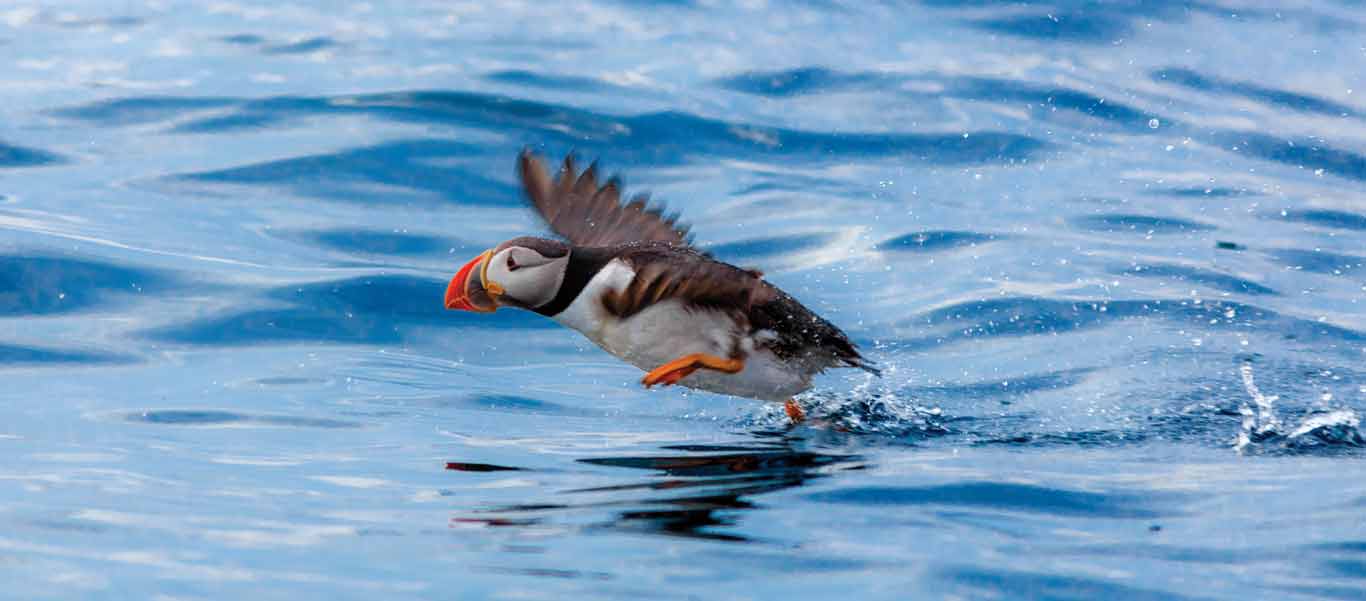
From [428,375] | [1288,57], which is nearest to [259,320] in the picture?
[428,375]

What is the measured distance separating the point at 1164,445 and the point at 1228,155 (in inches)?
248

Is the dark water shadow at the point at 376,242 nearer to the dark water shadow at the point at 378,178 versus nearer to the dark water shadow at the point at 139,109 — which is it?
the dark water shadow at the point at 378,178

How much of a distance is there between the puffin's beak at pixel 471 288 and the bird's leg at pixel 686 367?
612 millimetres

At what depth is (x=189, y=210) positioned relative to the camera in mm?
9859

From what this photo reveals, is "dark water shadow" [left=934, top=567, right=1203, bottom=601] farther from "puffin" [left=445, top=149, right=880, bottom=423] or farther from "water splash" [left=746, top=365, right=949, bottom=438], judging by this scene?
"water splash" [left=746, top=365, right=949, bottom=438]

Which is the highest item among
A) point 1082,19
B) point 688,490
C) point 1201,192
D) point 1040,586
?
point 1082,19

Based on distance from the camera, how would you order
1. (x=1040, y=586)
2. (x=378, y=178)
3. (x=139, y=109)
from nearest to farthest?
(x=1040, y=586)
(x=378, y=178)
(x=139, y=109)

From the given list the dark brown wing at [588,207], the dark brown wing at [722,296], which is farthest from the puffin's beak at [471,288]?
the dark brown wing at [588,207]

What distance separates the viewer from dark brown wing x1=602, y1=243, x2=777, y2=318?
5.95 m

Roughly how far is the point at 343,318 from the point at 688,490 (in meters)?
3.44

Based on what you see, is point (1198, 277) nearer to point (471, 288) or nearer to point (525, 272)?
point (525, 272)

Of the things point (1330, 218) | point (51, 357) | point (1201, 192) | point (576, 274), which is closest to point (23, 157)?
point (51, 357)

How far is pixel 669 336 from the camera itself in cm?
608

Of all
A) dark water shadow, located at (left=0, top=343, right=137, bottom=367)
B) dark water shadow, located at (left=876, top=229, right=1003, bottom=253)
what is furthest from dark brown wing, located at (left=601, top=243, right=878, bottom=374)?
dark water shadow, located at (left=876, top=229, right=1003, bottom=253)
